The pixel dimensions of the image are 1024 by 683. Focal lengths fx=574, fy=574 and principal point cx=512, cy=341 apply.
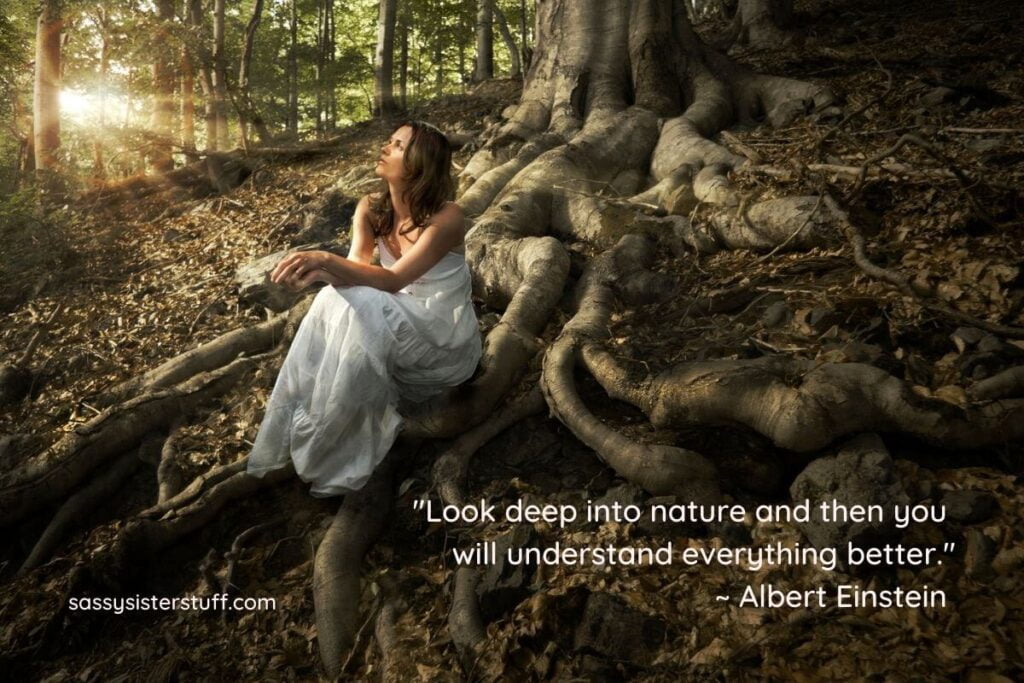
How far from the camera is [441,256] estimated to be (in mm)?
3357

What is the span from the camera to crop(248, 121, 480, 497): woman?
3086 millimetres

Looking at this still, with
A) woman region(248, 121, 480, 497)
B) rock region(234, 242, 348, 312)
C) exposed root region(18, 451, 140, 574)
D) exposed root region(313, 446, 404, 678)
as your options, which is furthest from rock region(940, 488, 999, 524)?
exposed root region(18, 451, 140, 574)

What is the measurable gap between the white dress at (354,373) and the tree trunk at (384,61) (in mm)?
10230

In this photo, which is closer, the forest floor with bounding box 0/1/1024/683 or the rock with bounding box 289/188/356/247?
the forest floor with bounding box 0/1/1024/683

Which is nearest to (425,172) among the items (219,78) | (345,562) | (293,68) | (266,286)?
(345,562)

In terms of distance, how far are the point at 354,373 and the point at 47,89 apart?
1247 centimetres

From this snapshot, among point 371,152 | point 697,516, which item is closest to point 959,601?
point 697,516

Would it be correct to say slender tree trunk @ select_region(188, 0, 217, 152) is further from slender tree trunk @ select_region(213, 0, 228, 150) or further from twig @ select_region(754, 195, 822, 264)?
twig @ select_region(754, 195, 822, 264)

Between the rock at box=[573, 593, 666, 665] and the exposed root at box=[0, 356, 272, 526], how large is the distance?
345 centimetres

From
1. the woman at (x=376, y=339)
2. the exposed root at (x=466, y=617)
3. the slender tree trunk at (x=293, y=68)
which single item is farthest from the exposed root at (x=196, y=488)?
the slender tree trunk at (x=293, y=68)

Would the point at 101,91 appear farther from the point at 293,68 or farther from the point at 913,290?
the point at 913,290

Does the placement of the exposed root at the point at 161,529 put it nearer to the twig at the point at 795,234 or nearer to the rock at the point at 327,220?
the rock at the point at 327,220

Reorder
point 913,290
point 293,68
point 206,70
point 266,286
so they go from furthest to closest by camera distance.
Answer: point 293,68 < point 206,70 < point 266,286 < point 913,290

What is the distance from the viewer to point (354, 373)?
10.1 feet
